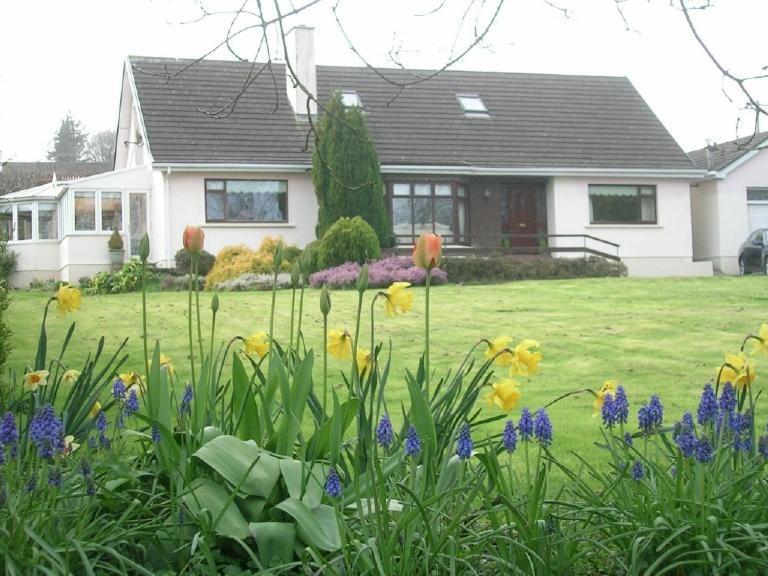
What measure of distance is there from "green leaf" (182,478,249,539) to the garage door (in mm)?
29527

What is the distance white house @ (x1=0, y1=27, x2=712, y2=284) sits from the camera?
24.6 metres

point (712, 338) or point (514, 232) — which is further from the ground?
point (514, 232)

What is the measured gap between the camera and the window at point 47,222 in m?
27.6

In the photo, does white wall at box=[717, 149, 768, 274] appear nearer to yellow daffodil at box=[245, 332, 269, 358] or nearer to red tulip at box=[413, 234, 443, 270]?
yellow daffodil at box=[245, 332, 269, 358]

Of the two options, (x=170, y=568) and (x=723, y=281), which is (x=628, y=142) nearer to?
(x=723, y=281)

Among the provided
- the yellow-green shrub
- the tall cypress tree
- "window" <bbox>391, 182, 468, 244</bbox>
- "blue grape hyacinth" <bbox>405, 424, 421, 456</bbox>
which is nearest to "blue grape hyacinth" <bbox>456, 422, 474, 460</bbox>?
"blue grape hyacinth" <bbox>405, 424, 421, 456</bbox>

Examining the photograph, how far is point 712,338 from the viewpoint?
434 inches

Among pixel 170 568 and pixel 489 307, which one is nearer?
pixel 170 568

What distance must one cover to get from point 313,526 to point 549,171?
2459 centimetres

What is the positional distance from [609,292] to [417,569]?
573 inches

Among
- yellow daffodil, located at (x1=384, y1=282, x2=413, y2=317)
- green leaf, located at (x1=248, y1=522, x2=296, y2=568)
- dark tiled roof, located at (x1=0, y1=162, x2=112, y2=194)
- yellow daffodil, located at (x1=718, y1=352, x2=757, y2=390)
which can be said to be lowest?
green leaf, located at (x1=248, y1=522, x2=296, y2=568)

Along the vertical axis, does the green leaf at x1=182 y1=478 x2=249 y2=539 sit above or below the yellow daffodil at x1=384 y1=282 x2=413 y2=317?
below

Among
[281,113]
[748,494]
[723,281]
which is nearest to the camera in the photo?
[748,494]

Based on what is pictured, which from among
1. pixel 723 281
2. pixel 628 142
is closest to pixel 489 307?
pixel 723 281
